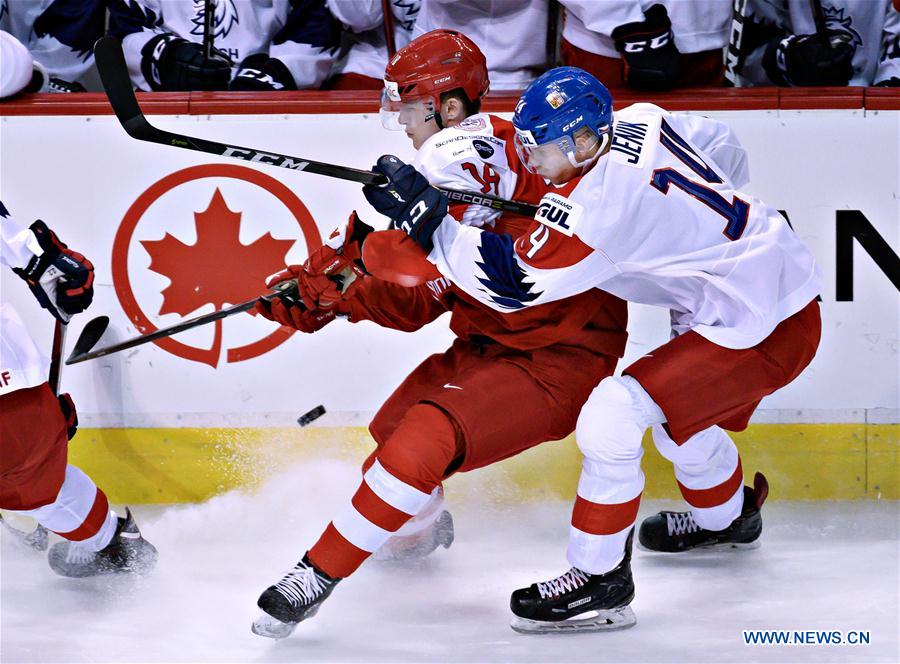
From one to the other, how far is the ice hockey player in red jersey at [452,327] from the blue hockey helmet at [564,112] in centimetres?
22

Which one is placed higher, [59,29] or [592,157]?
[592,157]

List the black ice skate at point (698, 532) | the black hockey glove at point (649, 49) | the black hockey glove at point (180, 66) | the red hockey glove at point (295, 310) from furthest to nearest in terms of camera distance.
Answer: the black hockey glove at point (180, 66) → the black hockey glove at point (649, 49) → the black ice skate at point (698, 532) → the red hockey glove at point (295, 310)

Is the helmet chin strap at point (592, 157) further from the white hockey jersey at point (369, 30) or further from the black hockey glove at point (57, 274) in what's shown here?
the white hockey jersey at point (369, 30)

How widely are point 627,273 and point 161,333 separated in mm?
1131

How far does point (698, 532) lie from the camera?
2.79 metres

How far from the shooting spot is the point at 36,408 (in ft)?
8.30

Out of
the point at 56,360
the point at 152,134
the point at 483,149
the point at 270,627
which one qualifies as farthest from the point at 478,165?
the point at 56,360

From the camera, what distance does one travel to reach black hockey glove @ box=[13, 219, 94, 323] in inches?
99.7

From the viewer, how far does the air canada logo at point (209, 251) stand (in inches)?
122

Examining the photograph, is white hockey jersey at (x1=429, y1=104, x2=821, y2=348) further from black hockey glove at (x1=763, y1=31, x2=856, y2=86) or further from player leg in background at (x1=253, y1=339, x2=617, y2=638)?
black hockey glove at (x1=763, y1=31, x2=856, y2=86)

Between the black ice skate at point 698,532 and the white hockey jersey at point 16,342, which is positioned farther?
the black ice skate at point 698,532

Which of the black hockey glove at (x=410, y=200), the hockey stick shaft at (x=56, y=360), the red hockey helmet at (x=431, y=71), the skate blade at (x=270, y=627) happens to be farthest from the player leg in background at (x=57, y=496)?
the red hockey helmet at (x=431, y=71)

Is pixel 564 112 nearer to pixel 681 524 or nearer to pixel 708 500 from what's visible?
pixel 708 500

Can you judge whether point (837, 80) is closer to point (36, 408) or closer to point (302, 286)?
point (302, 286)
